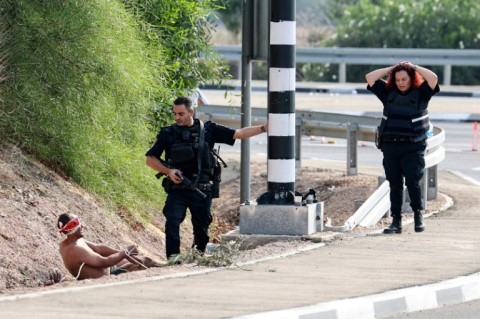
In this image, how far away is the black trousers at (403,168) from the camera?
13367mm

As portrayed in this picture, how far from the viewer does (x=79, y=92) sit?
13.9 m

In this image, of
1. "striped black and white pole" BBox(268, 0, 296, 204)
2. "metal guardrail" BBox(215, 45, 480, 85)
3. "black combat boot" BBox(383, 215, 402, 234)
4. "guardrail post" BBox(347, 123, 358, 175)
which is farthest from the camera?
"metal guardrail" BBox(215, 45, 480, 85)

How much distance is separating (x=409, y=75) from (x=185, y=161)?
2275mm

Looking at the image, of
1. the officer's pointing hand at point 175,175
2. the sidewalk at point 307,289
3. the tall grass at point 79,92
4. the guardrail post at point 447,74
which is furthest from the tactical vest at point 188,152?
the guardrail post at point 447,74

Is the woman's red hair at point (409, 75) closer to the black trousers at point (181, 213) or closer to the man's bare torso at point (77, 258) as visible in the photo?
the black trousers at point (181, 213)

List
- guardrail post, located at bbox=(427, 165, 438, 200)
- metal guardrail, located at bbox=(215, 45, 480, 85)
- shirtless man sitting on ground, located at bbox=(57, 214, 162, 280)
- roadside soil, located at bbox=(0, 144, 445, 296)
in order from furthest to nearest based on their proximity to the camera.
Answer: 1. metal guardrail, located at bbox=(215, 45, 480, 85)
2. guardrail post, located at bbox=(427, 165, 438, 200)
3. roadside soil, located at bbox=(0, 144, 445, 296)
4. shirtless man sitting on ground, located at bbox=(57, 214, 162, 280)

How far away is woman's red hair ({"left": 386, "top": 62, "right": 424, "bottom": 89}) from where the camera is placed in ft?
43.1

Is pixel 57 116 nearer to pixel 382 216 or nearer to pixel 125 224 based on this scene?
pixel 125 224

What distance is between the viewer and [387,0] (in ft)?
136

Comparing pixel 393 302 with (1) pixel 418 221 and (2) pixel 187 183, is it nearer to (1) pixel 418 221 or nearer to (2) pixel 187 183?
(2) pixel 187 183

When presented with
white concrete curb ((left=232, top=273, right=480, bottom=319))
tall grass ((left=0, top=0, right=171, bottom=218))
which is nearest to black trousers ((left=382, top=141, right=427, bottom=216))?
tall grass ((left=0, top=0, right=171, bottom=218))

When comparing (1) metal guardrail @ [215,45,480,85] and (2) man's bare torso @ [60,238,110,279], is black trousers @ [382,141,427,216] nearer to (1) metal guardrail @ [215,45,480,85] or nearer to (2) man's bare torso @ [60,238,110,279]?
(2) man's bare torso @ [60,238,110,279]

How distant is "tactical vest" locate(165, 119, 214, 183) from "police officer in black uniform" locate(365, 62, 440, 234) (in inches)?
72.5

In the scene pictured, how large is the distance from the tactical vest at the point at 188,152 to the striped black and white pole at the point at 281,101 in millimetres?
621
